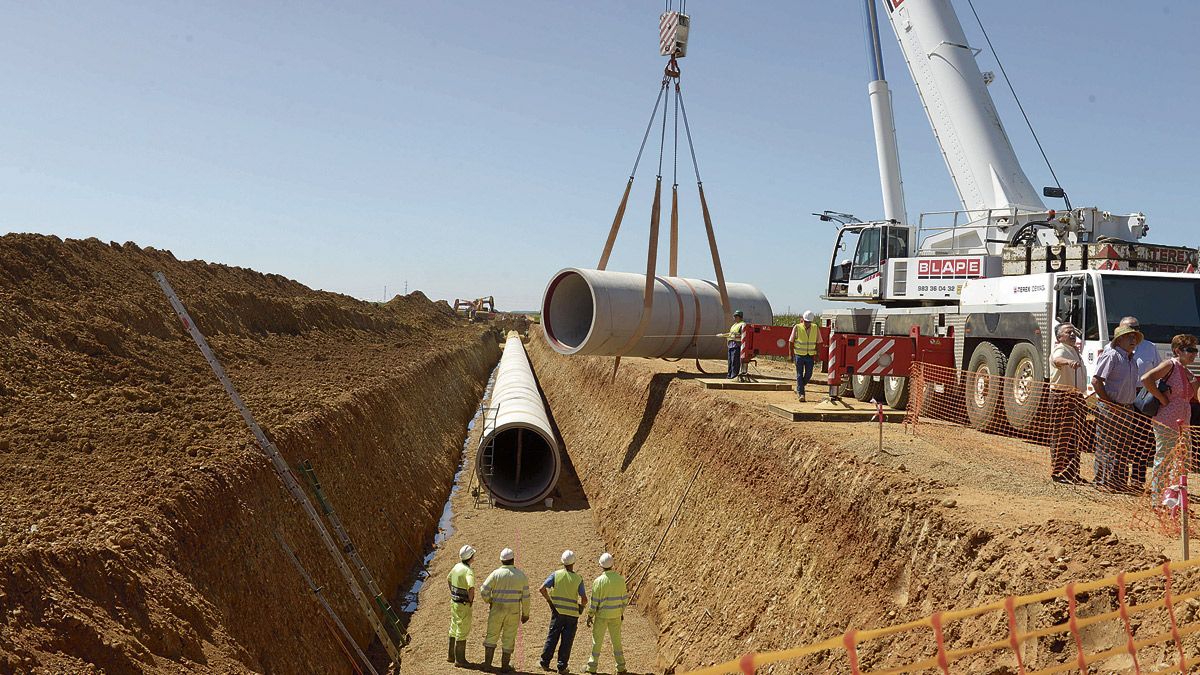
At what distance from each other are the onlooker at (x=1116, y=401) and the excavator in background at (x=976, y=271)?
7.05ft

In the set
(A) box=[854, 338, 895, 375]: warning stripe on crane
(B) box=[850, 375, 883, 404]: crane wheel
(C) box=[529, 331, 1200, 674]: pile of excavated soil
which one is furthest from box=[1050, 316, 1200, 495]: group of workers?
(B) box=[850, 375, 883, 404]: crane wheel

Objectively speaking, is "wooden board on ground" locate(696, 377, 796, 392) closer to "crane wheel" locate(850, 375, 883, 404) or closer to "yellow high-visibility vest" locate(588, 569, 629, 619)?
"crane wheel" locate(850, 375, 883, 404)

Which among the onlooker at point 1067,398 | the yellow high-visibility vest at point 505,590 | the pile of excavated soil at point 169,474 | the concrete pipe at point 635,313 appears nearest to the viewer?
the pile of excavated soil at point 169,474

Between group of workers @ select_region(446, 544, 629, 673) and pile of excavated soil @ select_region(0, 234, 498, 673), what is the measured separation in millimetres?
1282

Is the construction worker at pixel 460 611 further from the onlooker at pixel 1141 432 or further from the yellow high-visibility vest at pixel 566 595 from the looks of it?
the onlooker at pixel 1141 432

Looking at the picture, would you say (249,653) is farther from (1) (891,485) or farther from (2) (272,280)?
(2) (272,280)

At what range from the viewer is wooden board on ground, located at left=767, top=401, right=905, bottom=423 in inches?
439

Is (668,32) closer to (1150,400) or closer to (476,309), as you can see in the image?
(1150,400)

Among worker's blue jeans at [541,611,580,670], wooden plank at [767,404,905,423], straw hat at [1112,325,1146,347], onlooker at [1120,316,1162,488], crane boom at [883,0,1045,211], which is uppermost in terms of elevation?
crane boom at [883,0,1045,211]

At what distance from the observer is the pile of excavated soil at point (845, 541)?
17.0ft

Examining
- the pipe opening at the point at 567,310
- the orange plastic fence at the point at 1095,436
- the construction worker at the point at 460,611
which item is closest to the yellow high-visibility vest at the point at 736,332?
the pipe opening at the point at 567,310

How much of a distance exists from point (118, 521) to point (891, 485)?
6628 mm

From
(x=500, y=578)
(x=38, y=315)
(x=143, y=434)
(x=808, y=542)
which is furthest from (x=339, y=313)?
(x=808, y=542)

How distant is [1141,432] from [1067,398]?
769 mm
